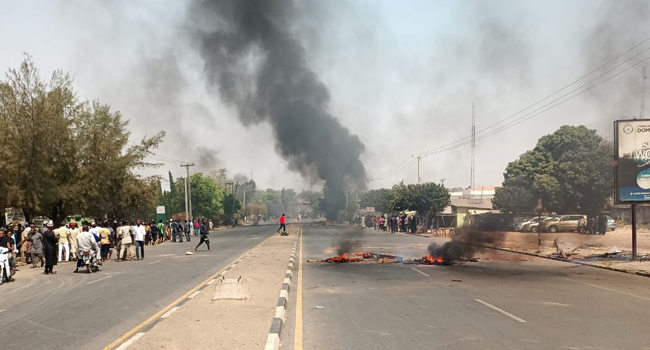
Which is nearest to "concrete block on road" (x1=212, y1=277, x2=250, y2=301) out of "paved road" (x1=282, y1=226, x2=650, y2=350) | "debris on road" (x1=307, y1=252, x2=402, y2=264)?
"paved road" (x1=282, y1=226, x2=650, y2=350)

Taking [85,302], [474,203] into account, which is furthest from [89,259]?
[474,203]

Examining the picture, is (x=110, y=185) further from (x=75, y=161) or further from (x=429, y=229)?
(x=429, y=229)

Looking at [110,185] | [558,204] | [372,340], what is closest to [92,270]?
[372,340]

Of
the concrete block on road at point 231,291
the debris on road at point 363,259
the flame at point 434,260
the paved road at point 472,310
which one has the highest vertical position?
the concrete block on road at point 231,291

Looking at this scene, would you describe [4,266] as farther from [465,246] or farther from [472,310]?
[465,246]

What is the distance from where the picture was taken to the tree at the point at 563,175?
42344mm

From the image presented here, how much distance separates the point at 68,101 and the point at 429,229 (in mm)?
34971

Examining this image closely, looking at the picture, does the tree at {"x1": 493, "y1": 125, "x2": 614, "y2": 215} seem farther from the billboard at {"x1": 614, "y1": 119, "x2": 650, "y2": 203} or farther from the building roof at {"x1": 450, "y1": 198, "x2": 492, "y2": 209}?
the billboard at {"x1": 614, "y1": 119, "x2": 650, "y2": 203}

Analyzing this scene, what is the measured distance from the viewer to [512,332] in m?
7.39

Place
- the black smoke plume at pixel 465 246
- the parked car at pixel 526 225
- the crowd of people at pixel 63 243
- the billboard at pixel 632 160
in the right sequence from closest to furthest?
the crowd of people at pixel 63 243, the billboard at pixel 632 160, the black smoke plume at pixel 465 246, the parked car at pixel 526 225

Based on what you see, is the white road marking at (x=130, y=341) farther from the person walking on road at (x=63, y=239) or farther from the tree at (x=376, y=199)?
the tree at (x=376, y=199)

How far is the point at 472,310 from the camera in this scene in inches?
360

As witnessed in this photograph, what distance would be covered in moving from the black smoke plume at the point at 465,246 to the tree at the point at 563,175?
53.3ft

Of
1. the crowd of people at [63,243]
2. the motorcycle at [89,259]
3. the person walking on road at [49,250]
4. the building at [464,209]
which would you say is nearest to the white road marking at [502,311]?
the motorcycle at [89,259]
